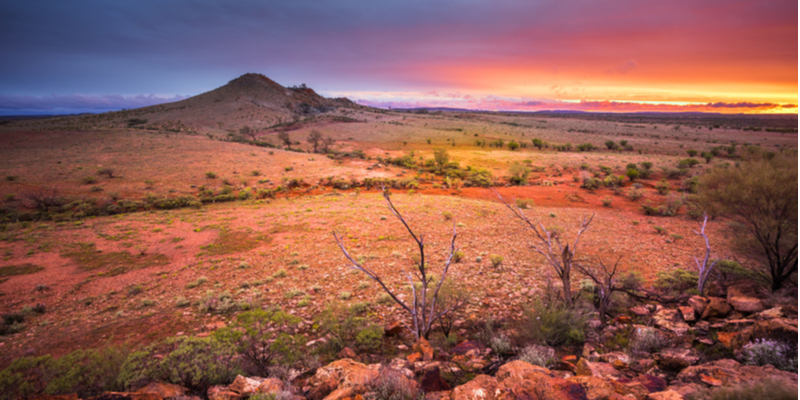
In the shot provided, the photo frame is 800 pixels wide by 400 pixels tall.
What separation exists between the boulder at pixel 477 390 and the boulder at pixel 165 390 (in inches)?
139

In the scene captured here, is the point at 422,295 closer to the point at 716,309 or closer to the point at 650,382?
the point at 650,382

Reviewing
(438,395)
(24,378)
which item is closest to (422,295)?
(438,395)

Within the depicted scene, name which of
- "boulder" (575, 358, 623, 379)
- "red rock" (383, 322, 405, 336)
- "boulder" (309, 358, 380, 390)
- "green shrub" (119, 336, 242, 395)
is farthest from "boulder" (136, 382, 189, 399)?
"boulder" (575, 358, 623, 379)

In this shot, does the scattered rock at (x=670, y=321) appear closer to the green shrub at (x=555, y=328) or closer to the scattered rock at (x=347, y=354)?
the green shrub at (x=555, y=328)

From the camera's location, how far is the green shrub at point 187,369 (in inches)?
159

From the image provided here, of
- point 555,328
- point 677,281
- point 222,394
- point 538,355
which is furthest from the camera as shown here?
point 677,281

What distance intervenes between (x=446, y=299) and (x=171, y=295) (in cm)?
761

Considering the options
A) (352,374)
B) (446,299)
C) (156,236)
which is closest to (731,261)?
(446,299)

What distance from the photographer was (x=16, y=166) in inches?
891

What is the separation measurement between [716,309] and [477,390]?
17.8 ft

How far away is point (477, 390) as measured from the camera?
133 inches

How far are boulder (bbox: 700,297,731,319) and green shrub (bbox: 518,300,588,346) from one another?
2083mm

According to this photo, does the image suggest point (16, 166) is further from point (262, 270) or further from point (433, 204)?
point (433, 204)

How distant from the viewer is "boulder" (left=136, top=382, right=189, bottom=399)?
3.62m
